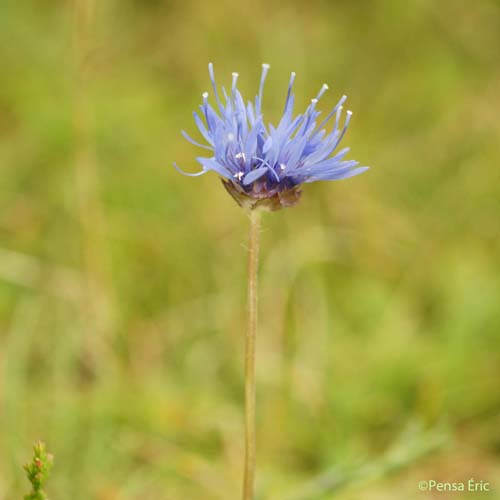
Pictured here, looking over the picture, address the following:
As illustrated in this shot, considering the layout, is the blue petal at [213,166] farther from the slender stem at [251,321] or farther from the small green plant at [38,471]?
the small green plant at [38,471]

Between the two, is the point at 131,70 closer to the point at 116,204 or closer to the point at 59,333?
the point at 116,204

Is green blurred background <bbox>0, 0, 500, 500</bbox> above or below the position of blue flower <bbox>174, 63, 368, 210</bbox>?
above

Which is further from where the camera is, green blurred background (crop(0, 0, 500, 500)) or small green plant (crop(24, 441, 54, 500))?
green blurred background (crop(0, 0, 500, 500))

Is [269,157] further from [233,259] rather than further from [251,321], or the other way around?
[233,259]

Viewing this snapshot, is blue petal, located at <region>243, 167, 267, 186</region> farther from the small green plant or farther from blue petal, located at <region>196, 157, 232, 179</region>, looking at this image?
the small green plant

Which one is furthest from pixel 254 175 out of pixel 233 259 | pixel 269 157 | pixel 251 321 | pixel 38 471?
pixel 233 259

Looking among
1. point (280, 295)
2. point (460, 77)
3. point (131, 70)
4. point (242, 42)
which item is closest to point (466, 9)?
point (460, 77)

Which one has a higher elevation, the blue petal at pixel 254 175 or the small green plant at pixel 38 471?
the blue petal at pixel 254 175

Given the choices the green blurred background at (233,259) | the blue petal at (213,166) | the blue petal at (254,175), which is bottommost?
the blue petal at (254,175)

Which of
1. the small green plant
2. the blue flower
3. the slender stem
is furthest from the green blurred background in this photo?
the blue flower

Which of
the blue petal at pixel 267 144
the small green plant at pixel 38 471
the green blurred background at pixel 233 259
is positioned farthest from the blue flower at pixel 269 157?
the green blurred background at pixel 233 259
